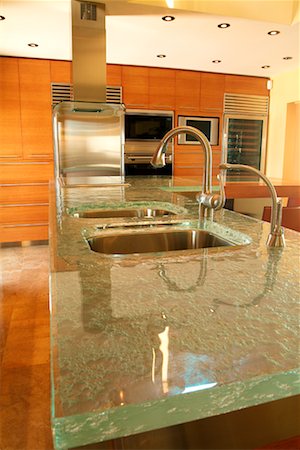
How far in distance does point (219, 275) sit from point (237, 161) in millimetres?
5182

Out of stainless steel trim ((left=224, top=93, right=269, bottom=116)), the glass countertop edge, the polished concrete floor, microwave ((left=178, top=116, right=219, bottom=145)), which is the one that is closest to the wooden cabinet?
the polished concrete floor

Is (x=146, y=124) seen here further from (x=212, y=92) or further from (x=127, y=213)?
(x=127, y=213)

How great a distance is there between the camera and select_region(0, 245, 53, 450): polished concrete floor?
153 centimetres

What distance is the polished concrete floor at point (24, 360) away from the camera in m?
1.53

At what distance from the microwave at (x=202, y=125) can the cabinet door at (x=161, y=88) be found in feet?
1.01

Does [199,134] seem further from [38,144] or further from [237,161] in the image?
[237,161]

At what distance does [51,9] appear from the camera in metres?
2.88

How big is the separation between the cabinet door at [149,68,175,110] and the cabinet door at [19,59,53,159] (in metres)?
1.40

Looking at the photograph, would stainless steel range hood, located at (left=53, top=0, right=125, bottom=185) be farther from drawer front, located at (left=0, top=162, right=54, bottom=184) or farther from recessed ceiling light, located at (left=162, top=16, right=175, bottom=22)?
drawer front, located at (left=0, top=162, right=54, bottom=184)

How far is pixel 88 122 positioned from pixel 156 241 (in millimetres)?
2934

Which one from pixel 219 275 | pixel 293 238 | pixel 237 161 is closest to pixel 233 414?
pixel 219 275

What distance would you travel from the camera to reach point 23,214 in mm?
4645

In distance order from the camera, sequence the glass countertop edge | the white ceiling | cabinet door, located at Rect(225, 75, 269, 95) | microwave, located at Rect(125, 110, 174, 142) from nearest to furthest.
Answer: the glass countertop edge → the white ceiling → microwave, located at Rect(125, 110, 174, 142) → cabinet door, located at Rect(225, 75, 269, 95)

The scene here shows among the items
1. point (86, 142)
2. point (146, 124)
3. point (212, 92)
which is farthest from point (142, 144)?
point (212, 92)
